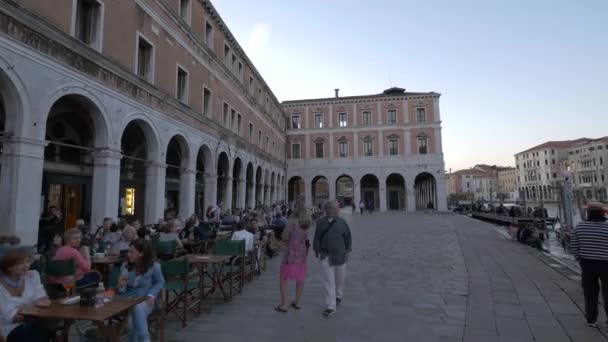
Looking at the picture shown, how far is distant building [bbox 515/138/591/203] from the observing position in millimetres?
69312

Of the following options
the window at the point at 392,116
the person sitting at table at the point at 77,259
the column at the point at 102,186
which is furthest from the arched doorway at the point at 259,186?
the person sitting at table at the point at 77,259

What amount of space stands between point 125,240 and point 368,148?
30.9m

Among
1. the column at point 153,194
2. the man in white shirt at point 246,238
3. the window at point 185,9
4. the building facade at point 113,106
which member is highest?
the window at point 185,9

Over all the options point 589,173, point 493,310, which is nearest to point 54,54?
point 493,310

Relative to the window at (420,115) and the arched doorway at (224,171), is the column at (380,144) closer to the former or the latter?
the window at (420,115)

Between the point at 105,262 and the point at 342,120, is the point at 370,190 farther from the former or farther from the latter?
the point at 105,262

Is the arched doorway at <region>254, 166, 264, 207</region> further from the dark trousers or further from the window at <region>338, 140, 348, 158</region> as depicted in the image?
the dark trousers

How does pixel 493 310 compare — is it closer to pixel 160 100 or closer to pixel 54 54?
pixel 54 54

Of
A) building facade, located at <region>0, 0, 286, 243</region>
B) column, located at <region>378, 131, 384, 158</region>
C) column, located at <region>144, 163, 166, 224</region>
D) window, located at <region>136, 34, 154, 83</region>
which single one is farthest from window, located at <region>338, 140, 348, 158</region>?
window, located at <region>136, 34, 154, 83</region>

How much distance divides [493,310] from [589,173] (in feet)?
263

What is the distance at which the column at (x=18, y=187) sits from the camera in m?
6.60

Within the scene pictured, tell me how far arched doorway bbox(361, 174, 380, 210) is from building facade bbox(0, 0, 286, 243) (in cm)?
2032

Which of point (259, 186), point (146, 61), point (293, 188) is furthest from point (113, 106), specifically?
point (293, 188)

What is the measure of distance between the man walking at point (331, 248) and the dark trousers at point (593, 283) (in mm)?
2952
